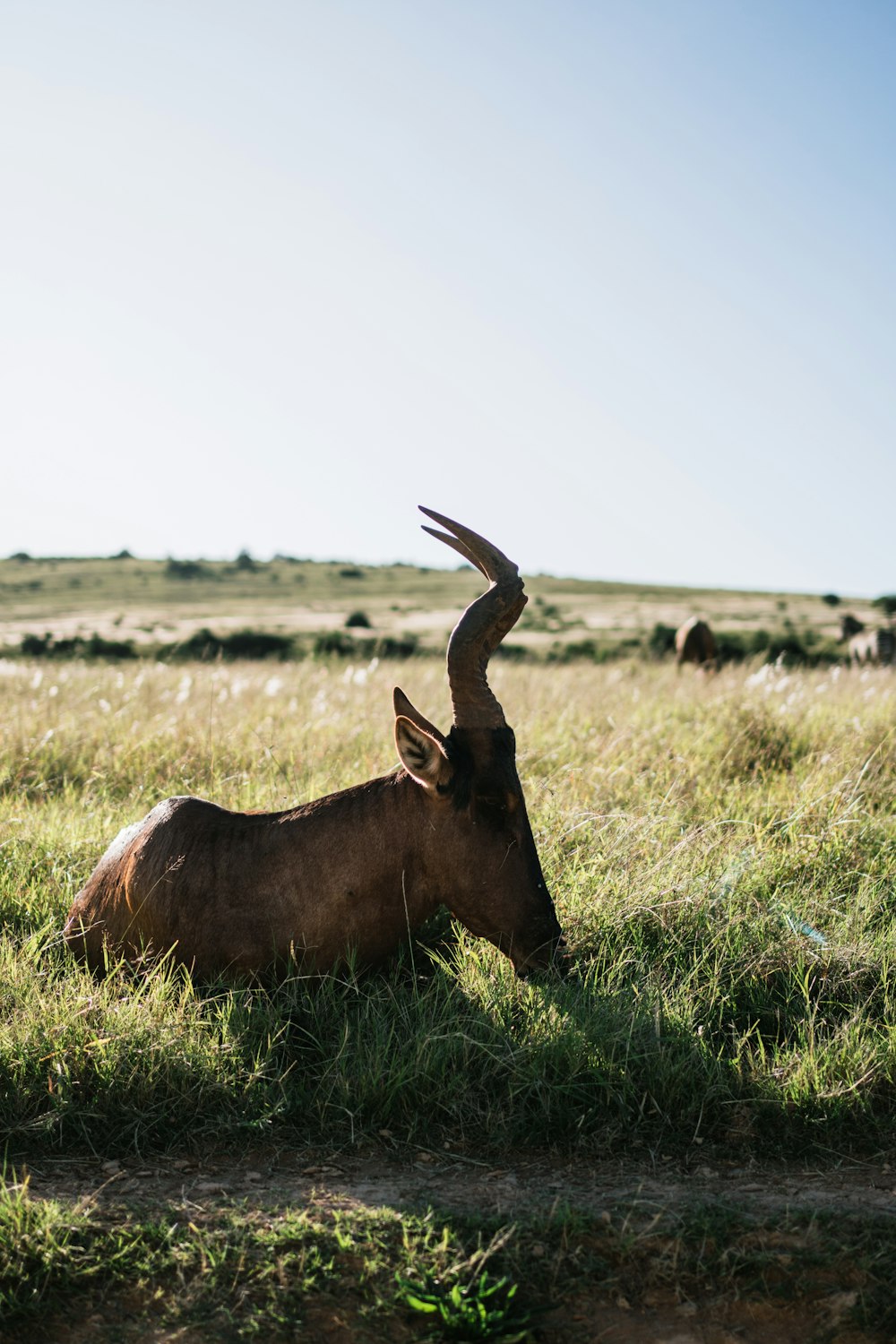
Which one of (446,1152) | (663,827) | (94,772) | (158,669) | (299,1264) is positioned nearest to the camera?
(299,1264)

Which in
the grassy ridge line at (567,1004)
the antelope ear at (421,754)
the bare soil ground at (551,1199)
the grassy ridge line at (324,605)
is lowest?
the bare soil ground at (551,1199)

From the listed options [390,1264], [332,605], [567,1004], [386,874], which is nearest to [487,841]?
[386,874]

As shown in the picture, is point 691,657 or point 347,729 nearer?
point 347,729

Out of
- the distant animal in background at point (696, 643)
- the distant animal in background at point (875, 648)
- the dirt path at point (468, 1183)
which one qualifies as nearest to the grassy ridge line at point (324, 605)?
the distant animal in background at point (875, 648)

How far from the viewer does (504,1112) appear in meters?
4.25

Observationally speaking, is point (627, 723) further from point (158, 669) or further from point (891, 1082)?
point (158, 669)

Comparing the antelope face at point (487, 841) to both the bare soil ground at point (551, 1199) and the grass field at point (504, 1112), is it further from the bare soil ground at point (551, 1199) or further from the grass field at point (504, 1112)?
the bare soil ground at point (551, 1199)

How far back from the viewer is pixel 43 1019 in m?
4.53

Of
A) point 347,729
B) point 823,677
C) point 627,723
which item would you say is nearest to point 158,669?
point 347,729

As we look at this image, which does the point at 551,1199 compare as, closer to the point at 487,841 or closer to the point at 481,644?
the point at 487,841

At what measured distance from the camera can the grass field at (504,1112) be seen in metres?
3.25

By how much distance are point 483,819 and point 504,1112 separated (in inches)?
47.2

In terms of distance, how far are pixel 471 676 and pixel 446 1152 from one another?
1.93 m

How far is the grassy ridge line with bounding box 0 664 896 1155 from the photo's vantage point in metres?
4.22
